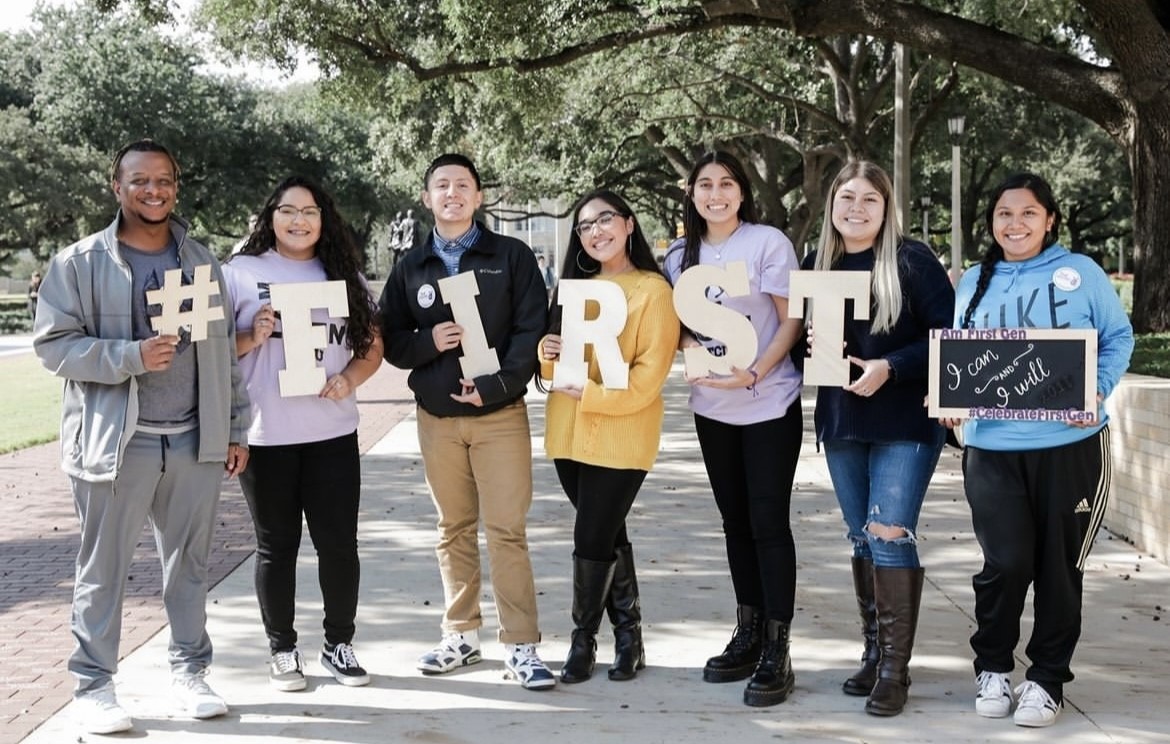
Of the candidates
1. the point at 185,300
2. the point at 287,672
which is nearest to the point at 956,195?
the point at 287,672

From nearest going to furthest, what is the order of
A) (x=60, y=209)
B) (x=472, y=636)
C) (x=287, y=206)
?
1. (x=287, y=206)
2. (x=472, y=636)
3. (x=60, y=209)

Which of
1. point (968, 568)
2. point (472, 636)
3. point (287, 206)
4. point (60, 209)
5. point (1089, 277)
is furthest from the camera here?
point (60, 209)

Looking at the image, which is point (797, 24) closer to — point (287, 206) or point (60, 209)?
point (287, 206)

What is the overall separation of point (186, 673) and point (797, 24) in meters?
10.4

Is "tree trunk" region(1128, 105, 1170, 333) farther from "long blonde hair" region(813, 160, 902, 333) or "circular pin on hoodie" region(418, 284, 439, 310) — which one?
"circular pin on hoodie" region(418, 284, 439, 310)

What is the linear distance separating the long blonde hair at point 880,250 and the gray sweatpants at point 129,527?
246 cm

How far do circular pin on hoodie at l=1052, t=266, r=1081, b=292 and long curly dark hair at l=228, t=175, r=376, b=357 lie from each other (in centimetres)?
262

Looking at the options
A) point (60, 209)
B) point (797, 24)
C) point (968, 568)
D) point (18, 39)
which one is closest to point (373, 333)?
point (968, 568)

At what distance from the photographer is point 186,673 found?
186 inches

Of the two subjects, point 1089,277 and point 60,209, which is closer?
point 1089,277

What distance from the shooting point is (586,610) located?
16.6ft

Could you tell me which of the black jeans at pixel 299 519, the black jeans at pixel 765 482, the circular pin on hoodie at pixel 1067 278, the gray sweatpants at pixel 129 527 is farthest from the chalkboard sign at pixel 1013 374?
the gray sweatpants at pixel 129 527

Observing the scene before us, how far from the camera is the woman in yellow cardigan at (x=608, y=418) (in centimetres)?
492

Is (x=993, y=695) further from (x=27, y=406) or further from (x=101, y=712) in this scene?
(x=27, y=406)
